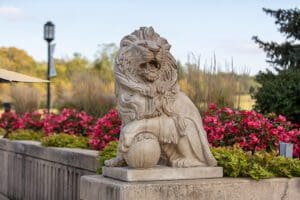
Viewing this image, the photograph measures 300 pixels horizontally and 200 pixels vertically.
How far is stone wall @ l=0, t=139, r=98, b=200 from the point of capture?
8164 millimetres

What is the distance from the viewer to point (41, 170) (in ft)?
31.5

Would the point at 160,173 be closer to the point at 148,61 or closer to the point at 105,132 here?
the point at 148,61

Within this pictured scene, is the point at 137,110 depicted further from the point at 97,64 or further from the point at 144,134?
the point at 97,64

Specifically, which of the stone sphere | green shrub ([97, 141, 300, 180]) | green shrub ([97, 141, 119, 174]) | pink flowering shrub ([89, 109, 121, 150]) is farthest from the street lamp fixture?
the stone sphere

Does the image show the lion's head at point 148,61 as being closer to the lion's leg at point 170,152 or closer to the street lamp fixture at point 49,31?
the lion's leg at point 170,152

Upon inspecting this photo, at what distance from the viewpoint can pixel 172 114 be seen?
567 centimetres

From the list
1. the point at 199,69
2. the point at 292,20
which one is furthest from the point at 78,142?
Answer: the point at 292,20

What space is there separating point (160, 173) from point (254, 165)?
107cm

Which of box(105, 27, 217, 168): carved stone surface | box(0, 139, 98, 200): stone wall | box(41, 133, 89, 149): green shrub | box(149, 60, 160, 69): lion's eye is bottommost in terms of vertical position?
box(0, 139, 98, 200): stone wall

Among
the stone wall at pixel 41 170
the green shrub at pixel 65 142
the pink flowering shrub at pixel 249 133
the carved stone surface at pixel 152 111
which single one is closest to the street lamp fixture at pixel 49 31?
the stone wall at pixel 41 170

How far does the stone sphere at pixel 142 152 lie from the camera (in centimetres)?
540

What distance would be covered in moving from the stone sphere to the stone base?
63 mm

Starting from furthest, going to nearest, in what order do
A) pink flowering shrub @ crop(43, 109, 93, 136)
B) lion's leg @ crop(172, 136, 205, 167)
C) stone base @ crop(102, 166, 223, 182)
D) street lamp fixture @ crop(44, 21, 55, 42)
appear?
1. street lamp fixture @ crop(44, 21, 55, 42)
2. pink flowering shrub @ crop(43, 109, 93, 136)
3. lion's leg @ crop(172, 136, 205, 167)
4. stone base @ crop(102, 166, 223, 182)

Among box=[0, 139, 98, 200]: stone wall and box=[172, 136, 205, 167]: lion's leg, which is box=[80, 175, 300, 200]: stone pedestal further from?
box=[0, 139, 98, 200]: stone wall
